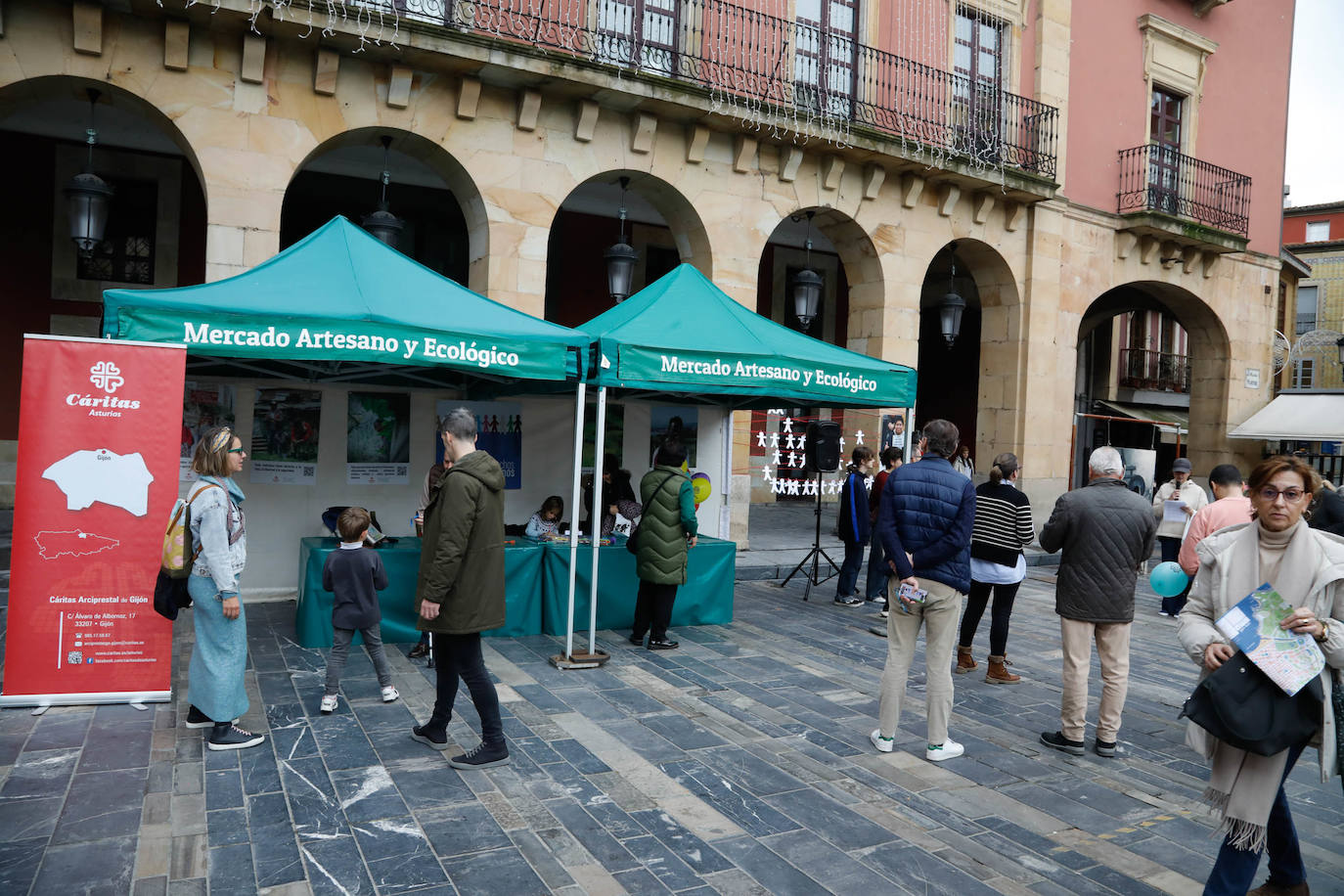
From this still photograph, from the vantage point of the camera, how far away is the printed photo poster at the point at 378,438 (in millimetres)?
8758

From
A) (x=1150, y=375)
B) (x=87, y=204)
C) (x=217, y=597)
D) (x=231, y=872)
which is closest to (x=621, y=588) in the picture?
(x=217, y=597)

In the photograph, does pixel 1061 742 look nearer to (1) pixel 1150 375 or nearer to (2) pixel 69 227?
(2) pixel 69 227

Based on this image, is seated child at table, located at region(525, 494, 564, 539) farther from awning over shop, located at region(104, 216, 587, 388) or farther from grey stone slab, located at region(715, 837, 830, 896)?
grey stone slab, located at region(715, 837, 830, 896)

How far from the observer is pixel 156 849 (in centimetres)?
383

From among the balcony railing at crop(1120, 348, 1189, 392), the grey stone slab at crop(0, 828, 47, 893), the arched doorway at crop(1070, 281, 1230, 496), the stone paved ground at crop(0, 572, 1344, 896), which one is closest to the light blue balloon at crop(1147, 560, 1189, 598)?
the stone paved ground at crop(0, 572, 1344, 896)

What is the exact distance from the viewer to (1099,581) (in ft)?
17.6

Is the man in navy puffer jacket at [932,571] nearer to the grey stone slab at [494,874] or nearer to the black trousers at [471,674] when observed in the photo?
the black trousers at [471,674]

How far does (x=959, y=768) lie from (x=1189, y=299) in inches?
652

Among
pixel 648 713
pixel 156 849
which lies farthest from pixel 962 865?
pixel 156 849

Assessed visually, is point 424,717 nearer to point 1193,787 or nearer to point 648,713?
point 648,713

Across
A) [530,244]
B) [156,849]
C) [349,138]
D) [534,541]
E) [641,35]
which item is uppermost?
[641,35]

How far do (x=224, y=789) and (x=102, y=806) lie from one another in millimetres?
504

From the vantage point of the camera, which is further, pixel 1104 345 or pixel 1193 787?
pixel 1104 345

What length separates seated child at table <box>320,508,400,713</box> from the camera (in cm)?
562
